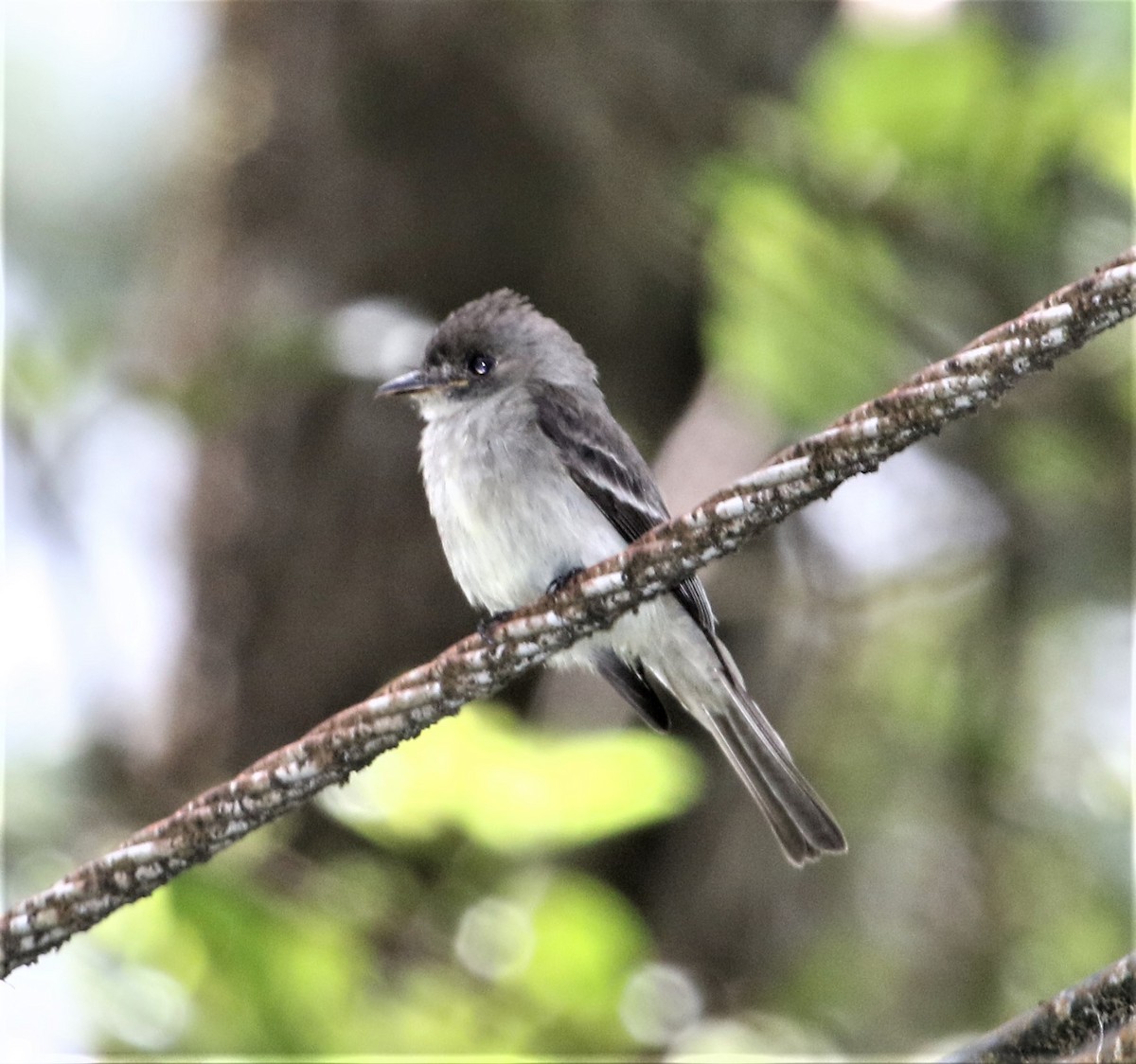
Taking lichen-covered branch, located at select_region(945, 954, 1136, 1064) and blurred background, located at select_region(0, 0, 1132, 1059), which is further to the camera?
blurred background, located at select_region(0, 0, 1132, 1059)

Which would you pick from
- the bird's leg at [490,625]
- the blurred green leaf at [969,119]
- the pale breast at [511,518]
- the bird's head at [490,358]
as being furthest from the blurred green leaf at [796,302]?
the bird's leg at [490,625]

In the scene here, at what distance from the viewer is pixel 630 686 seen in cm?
331

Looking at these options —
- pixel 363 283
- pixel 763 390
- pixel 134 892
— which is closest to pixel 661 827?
pixel 763 390

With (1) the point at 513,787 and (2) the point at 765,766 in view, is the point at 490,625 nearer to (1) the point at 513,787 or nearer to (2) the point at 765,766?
(1) the point at 513,787

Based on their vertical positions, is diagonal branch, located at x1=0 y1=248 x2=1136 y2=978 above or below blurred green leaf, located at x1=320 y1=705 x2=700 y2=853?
below

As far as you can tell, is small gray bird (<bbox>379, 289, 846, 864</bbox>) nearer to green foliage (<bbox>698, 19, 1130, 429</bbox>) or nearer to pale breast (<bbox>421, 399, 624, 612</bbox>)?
pale breast (<bbox>421, 399, 624, 612</bbox>)

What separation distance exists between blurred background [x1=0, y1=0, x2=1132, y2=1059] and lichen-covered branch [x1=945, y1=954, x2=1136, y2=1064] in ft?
4.20

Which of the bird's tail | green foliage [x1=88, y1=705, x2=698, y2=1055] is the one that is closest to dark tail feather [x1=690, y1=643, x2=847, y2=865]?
the bird's tail

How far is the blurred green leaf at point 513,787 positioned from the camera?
2.75 m

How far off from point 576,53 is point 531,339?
1.54 metres

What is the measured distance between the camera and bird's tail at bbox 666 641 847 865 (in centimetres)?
288

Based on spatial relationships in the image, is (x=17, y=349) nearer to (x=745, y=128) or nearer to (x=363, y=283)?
(x=363, y=283)

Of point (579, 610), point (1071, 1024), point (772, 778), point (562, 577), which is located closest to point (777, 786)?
point (772, 778)

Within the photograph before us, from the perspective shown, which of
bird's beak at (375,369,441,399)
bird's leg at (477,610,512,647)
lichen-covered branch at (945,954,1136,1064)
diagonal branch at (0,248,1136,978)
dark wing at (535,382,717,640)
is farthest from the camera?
bird's beak at (375,369,441,399)
